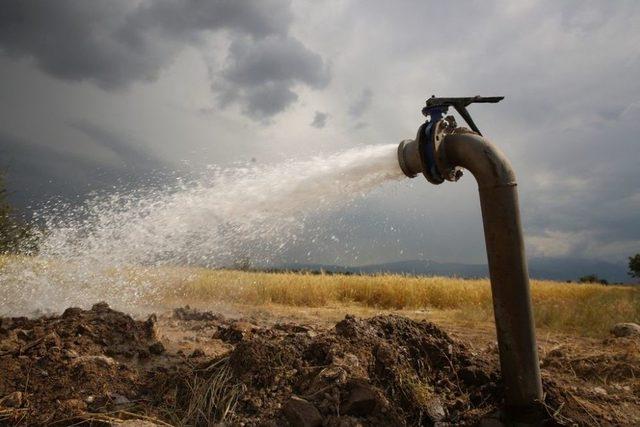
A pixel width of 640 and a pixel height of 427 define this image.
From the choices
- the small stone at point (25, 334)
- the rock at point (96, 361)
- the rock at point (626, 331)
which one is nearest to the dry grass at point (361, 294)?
the rock at point (626, 331)

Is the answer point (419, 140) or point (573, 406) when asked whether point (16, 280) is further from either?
point (573, 406)

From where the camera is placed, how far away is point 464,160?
321 cm

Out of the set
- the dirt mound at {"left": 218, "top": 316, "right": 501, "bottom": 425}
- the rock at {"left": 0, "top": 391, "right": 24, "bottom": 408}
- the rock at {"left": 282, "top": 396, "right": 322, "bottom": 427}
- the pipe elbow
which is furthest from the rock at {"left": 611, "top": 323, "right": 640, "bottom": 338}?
the rock at {"left": 0, "top": 391, "right": 24, "bottom": 408}

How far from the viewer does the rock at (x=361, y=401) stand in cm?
275

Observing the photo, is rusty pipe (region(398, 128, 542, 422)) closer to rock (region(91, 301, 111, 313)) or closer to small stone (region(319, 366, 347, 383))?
small stone (region(319, 366, 347, 383))

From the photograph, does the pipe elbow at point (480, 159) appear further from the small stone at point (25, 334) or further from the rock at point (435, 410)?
the small stone at point (25, 334)

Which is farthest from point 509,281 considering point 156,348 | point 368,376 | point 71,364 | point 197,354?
point 71,364

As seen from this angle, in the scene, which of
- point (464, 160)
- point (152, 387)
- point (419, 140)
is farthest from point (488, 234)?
point (152, 387)

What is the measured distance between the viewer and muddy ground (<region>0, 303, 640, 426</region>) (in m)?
2.78

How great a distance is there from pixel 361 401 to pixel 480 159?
187 cm

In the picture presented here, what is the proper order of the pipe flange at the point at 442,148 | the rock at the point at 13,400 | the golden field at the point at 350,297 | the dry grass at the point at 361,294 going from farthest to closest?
the dry grass at the point at 361,294, the golden field at the point at 350,297, the pipe flange at the point at 442,148, the rock at the point at 13,400

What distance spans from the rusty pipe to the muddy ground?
18 centimetres

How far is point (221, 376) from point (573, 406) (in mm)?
2596

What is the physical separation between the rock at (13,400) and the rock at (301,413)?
1.83m
